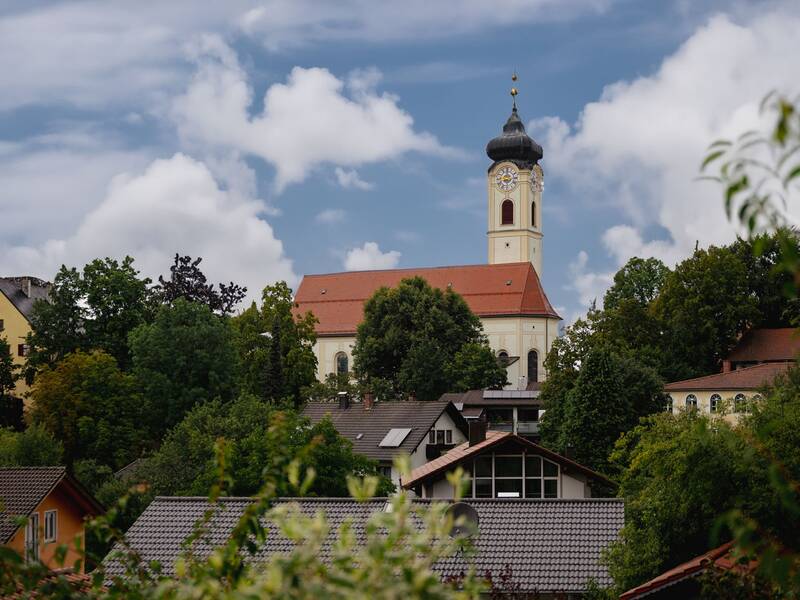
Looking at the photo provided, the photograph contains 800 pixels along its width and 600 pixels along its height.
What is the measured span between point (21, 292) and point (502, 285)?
41.2 metres

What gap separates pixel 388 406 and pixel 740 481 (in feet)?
Answer: 107

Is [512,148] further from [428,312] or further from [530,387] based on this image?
[428,312]

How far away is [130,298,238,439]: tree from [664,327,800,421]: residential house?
20.7 m

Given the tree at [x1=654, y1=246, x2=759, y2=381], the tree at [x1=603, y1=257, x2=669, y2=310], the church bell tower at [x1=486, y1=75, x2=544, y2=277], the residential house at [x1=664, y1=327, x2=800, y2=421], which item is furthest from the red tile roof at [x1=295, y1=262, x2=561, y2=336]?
the residential house at [x1=664, y1=327, x2=800, y2=421]

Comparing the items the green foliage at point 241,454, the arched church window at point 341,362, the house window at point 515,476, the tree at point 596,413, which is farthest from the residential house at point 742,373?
the arched church window at point 341,362

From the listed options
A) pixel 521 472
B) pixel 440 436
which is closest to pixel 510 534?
pixel 521 472

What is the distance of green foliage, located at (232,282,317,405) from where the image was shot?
6631cm

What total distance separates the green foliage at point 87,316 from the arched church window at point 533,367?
43.2 meters

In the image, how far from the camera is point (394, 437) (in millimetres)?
47438

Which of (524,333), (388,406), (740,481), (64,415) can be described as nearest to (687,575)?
(740,481)

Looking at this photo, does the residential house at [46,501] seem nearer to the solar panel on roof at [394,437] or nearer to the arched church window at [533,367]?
the solar panel on roof at [394,437]

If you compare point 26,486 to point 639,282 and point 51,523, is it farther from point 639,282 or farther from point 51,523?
point 639,282

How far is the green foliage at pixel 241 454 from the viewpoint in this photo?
33938 millimetres

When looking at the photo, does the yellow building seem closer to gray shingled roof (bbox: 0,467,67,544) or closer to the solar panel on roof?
the solar panel on roof
